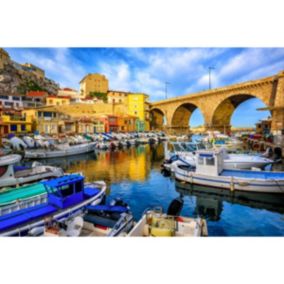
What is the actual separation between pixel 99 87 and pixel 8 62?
16764 millimetres

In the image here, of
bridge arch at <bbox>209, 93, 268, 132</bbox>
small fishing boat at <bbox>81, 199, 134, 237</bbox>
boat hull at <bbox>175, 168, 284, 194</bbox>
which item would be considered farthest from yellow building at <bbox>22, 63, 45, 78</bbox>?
small fishing boat at <bbox>81, 199, 134, 237</bbox>

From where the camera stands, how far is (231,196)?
7371 mm

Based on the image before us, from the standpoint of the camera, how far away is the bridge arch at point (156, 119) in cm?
4086

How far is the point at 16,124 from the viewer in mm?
21797

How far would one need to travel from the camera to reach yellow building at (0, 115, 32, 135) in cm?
2094

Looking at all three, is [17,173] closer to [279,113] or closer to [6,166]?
[6,166]

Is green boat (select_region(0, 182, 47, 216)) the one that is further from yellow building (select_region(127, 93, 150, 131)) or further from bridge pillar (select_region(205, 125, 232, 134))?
yellow building (select_region(127, 93, 150, 131))

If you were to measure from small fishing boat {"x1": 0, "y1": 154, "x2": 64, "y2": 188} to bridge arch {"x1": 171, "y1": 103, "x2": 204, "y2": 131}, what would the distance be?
27.4m

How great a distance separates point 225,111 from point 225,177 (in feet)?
69.1

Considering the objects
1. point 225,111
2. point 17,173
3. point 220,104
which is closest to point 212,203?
point 17,173

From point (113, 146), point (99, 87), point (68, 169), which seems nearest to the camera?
point (68, 169)

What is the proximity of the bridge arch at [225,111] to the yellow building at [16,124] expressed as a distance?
69.7ft
